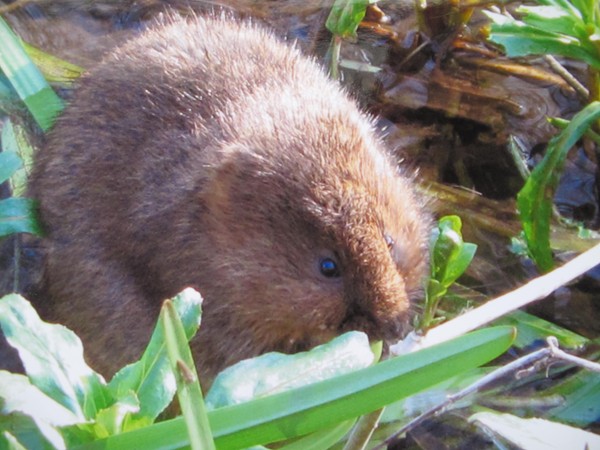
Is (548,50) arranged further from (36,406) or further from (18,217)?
(36,406)

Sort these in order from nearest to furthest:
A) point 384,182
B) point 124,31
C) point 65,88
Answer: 1. point 384,182
2. point 65,88
3. point 124,31

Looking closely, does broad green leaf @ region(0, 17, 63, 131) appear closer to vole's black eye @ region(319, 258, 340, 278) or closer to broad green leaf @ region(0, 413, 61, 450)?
vole's black eye @ region(319, 258, 340, 278)

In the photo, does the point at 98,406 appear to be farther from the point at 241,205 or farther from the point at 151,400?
the point at 241,205

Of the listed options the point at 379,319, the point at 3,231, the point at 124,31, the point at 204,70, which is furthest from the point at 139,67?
the point at 124,31

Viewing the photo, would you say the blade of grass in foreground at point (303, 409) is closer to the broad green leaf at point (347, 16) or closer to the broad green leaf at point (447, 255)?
the broad green leaf at point (447, 255)

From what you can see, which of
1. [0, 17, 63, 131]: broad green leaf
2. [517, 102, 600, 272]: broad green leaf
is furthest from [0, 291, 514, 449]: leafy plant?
[0, 17, 63, 131]: broad green leaf

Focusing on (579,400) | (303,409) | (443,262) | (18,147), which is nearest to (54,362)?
(303,409)
